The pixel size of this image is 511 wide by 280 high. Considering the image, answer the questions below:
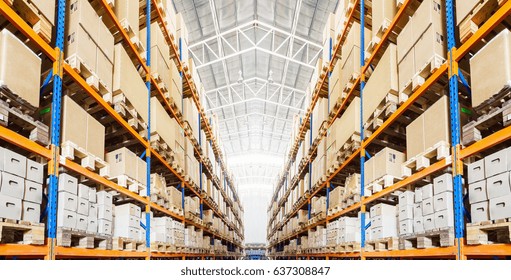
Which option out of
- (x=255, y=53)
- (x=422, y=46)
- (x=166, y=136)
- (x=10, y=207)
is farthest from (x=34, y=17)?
(x=255, y=53)

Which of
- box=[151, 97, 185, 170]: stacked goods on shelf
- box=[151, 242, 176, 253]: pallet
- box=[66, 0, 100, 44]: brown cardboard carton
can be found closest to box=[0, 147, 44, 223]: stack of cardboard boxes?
box=[66, 0, 100, 44]: brown cardboard carton

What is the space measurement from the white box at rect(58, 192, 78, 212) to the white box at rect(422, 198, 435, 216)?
3.25 meters

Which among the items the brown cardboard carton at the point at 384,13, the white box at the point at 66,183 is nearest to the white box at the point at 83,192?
the white box at the point at 66,183

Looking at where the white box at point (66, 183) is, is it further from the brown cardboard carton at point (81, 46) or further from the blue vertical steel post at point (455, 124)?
the blue vertical steel post at point (455, 124)

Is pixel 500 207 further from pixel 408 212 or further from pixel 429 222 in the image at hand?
pixel 408 212

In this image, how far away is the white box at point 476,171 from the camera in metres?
3.30

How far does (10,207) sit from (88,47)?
1860mm

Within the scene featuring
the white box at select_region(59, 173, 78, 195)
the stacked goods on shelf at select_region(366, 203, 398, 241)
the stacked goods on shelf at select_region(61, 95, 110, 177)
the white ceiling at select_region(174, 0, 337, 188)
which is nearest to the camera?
the white box at select_region(59, 173, 78, 195)

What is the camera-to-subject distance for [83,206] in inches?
166

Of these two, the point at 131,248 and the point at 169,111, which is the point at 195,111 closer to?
the point at 169,111

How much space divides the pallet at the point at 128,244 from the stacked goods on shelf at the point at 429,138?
10.7ft

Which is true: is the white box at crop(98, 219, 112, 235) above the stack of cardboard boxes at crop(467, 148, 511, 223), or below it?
below

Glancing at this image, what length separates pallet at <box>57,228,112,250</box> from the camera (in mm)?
3729

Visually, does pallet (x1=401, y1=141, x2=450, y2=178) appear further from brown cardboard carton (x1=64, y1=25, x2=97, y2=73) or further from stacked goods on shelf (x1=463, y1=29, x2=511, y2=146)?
brown cardboard carton (x1=64, y1=25, x2=97, y2=73)
